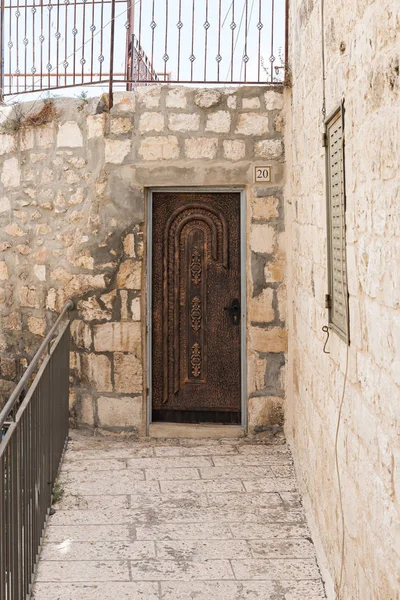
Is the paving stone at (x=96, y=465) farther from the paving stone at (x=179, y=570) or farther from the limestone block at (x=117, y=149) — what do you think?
the limestone block at (x=117, y=149)

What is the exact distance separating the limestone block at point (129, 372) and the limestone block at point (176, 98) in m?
1.86

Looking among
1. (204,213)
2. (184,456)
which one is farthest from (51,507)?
(204,213)

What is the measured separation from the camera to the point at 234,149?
20.5 feet

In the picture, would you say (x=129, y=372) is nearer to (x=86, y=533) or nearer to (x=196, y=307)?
(x=196, y=307)

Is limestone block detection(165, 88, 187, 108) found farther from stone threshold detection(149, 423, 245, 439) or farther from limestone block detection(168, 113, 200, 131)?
stone threshold detection(149, 423, 245, 439)

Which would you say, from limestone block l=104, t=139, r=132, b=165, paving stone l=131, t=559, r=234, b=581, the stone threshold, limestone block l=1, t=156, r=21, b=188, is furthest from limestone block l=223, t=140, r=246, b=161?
paving stone l=131, t=559, r=234, b=581

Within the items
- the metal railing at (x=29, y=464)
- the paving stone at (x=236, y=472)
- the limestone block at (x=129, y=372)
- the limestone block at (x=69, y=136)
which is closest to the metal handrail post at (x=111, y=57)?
the limestone block at (x=69, y=136)

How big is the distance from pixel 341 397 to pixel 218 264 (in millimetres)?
2933

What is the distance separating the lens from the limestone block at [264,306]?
6273mm

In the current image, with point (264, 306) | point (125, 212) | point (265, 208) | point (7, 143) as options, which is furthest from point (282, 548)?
point (7, 143)

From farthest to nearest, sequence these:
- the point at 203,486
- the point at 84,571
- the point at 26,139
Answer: the point at 26,139, the point at 203,486, the point at 84,571

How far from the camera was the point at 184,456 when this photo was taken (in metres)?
5.95

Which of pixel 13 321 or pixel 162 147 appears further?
pixel 13 321

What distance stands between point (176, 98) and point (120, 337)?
5.91 feet
